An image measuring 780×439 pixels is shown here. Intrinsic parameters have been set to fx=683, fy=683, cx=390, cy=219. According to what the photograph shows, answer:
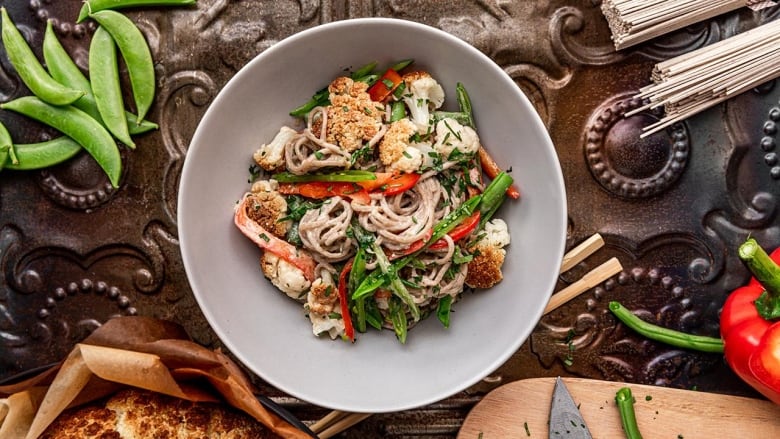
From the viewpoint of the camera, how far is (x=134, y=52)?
2.99m

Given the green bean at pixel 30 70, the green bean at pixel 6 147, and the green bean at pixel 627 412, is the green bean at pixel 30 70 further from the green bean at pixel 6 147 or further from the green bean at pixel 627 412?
the green bean at pixel 627 412

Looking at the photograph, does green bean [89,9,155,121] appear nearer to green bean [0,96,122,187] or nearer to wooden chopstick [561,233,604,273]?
green bean [0,96,122,187]

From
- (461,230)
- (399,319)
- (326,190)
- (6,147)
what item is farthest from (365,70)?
(6,147)

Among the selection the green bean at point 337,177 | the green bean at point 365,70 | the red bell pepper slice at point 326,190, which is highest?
the green bean at point 365,70

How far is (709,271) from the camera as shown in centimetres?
307

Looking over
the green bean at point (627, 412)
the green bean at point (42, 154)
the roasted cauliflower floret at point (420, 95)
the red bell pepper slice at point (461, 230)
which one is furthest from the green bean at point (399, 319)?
the green bean at point (42, 154)

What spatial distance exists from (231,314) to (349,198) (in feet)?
2.19

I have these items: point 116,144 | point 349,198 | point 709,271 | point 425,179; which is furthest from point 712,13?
point 116,144

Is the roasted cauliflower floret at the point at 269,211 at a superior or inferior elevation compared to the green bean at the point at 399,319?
superior

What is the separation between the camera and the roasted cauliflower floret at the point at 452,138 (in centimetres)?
259

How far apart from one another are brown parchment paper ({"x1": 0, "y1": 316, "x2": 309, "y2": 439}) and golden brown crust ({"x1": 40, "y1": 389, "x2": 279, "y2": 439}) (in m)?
0.05

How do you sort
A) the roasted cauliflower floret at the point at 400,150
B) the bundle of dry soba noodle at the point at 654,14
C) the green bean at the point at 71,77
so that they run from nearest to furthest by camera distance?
1. the roasted cauliflower floret at the point at 400,150
2. the bundle of dry soba noodle at the point at 654,14
3. the green bean at the point at 71,77

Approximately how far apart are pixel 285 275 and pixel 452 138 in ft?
2.74

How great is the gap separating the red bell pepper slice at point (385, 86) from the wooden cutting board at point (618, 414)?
54.5 inches
